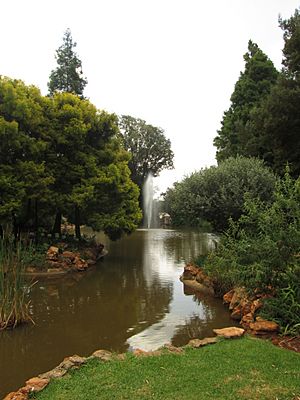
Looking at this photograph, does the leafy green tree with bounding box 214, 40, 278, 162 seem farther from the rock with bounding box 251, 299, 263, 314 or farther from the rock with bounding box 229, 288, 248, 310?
the rock with bounding box 251, 299, 263, 314

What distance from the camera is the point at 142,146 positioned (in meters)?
37.0

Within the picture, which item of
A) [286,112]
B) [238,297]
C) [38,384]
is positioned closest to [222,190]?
[238,297]

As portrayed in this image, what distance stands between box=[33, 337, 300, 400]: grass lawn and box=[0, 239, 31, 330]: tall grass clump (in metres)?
2.42

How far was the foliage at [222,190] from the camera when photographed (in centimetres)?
1045

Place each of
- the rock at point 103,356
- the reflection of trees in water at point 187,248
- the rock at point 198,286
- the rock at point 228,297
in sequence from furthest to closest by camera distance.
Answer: the reflection of trees in water at point 187,248 < the rock at point 198,286 < the rock at point 228,297 < the rock at point 103,356

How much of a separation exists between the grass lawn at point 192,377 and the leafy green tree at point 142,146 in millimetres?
32268

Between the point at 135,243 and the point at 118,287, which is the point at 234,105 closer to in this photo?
the point at 135,243

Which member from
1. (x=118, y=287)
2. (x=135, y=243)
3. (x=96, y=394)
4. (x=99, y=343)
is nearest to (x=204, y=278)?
(x=118, y=287)

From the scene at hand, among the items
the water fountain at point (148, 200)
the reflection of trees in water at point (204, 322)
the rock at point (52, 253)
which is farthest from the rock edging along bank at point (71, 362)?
the water fountain at point (148, 200)

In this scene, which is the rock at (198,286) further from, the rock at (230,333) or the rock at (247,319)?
the rock at (230,333)

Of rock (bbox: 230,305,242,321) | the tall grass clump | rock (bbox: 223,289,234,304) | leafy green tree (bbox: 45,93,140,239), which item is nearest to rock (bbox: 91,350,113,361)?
the tall grass clump

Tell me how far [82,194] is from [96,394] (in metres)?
9.37

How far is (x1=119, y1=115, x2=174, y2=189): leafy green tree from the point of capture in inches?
1443

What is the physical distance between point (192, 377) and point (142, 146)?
33678 mm
